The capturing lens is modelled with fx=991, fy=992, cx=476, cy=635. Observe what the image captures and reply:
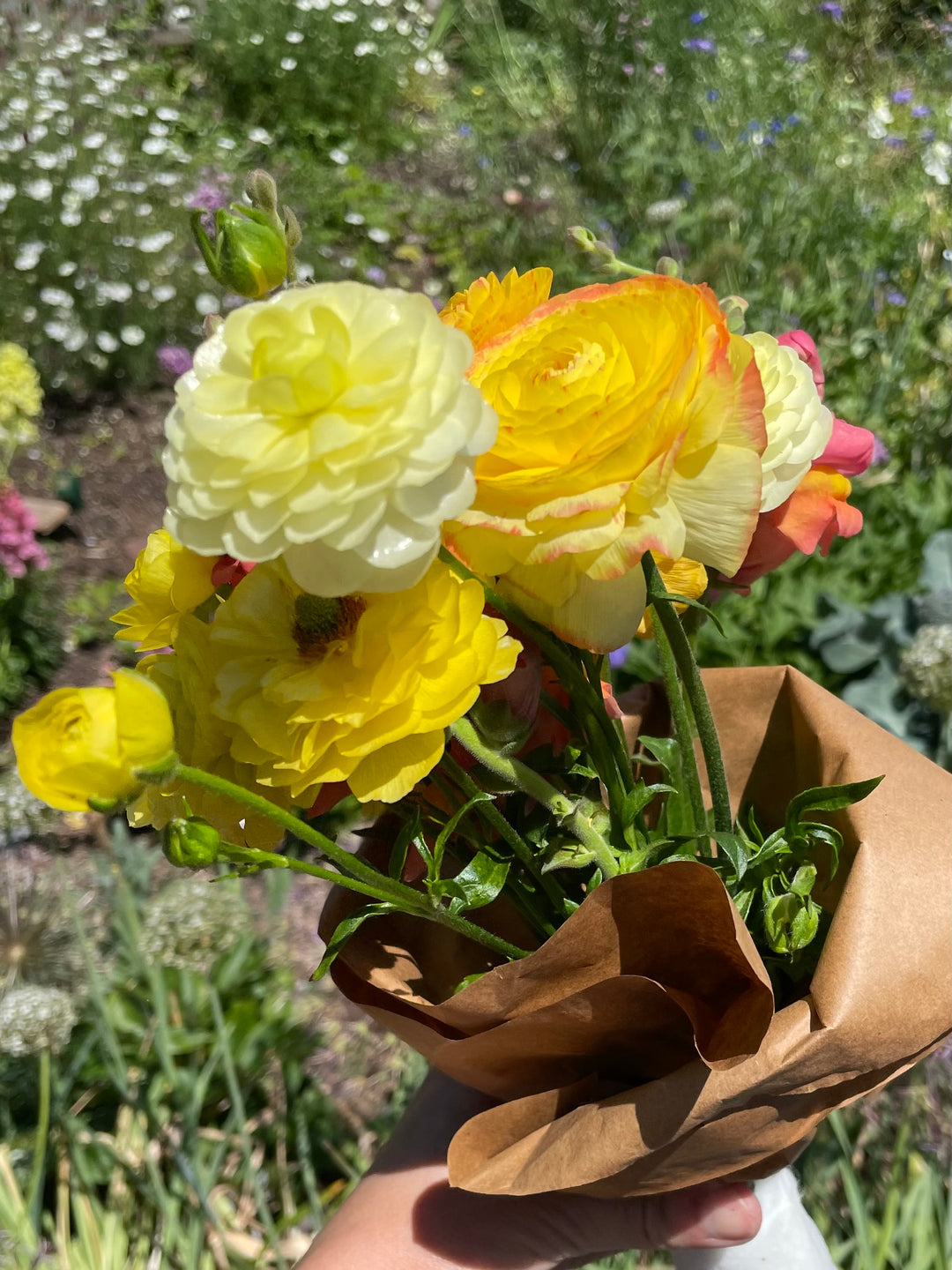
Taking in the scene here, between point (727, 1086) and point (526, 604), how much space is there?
0.26 metres

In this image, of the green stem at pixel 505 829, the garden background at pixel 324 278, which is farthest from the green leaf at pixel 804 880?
the garden background at pixel 324 278

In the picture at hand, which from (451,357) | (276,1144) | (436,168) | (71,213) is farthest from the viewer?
(436,168)

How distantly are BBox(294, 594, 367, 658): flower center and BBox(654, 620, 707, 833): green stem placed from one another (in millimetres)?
140

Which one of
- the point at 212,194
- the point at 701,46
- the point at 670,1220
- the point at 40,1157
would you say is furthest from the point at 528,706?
the point at 701,46

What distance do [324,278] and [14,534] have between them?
1.44m

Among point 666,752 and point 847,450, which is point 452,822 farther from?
point 847,450

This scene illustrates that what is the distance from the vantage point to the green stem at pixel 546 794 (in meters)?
0.42

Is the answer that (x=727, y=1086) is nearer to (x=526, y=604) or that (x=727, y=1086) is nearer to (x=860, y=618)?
(x=526, y=604)

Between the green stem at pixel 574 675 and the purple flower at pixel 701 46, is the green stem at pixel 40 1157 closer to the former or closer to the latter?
the green stem at pixel 574 675

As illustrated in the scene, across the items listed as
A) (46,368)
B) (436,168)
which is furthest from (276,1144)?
(436,168)

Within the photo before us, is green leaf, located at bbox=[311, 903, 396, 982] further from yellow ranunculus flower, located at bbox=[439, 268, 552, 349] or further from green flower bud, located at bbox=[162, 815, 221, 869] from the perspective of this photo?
yellow ranunculus flower, located at bbox=[439, 268, 552, 349]

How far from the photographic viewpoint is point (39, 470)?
8.84ft

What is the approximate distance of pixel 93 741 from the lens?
0.34m

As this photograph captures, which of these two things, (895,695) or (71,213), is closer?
(895,695)
